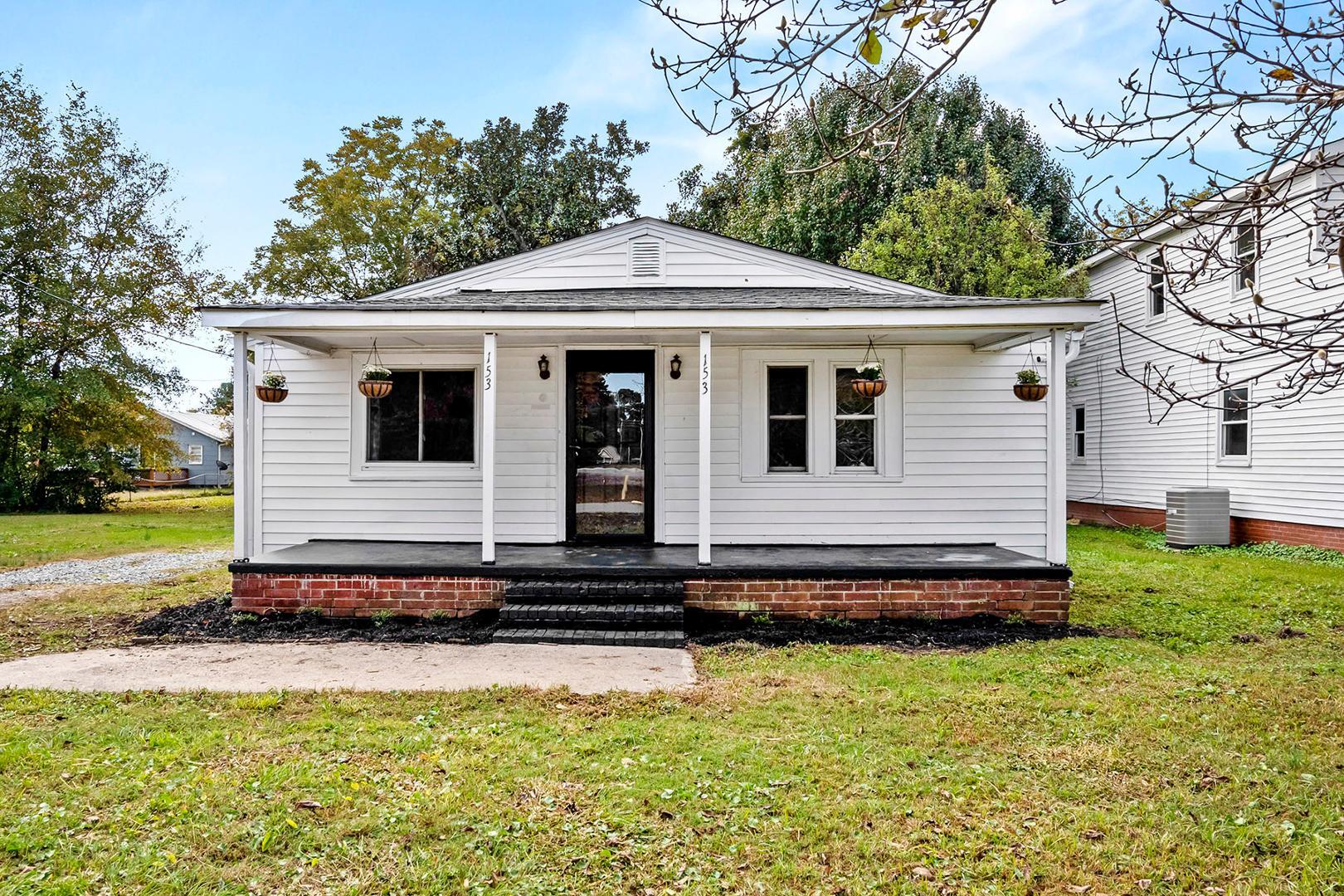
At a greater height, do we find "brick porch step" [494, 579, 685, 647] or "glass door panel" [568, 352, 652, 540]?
"glass door panel" [568, 352, 652, 540]

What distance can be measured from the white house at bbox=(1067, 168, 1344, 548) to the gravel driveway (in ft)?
36.2

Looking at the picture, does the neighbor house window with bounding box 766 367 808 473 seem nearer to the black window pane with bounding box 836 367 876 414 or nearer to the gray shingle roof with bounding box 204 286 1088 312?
the black window pane with bounding box 836 367 876 414

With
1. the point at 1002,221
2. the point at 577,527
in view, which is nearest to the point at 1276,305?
the point at 1002,221

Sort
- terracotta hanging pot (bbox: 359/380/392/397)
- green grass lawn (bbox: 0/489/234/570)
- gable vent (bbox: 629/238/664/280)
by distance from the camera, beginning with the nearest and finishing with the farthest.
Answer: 1. terracotta hanging pot (bbox: 359/380/392/397)
2. gable vent (bbox: 629/238/664/280)
3. green grass lawn (bbox: 0/489/234/570)

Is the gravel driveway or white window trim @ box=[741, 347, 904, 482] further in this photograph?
the gravel driveway

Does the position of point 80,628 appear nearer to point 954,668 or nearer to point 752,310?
point 752,310

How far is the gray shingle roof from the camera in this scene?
21.9ft

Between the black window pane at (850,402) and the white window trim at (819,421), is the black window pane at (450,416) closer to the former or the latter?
the white window trim at (819,421)

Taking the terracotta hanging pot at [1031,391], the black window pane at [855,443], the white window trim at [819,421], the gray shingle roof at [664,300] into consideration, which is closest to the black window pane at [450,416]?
the gray shingle roof at [664,300]

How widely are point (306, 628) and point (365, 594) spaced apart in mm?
524

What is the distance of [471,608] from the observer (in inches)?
263

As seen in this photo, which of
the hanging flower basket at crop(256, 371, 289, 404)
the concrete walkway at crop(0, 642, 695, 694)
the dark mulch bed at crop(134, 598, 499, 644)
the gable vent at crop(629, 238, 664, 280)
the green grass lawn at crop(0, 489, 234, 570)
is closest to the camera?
the concrete walkway at crop(0, 642, 695, 694)

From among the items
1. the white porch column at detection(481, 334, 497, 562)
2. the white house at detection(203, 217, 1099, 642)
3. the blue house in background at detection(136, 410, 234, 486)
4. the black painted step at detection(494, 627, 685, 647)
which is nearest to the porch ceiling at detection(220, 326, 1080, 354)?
the white house at detection(203, 217, 1099, 642)

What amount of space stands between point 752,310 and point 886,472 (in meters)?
2.63
